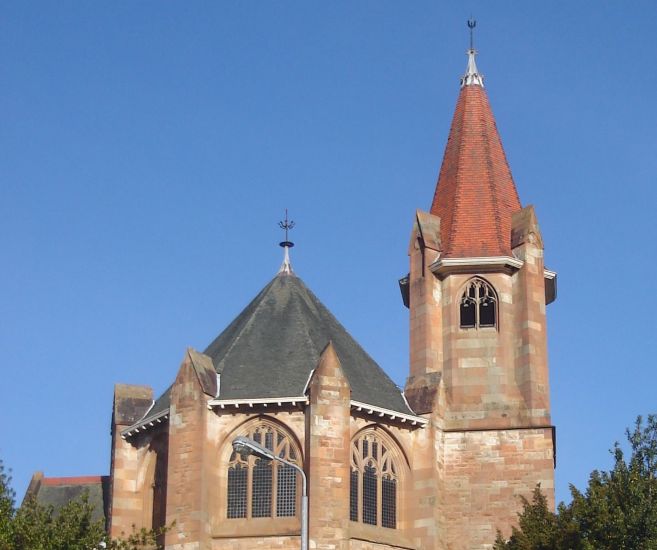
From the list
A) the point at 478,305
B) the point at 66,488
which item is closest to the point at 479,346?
the point at 478,305

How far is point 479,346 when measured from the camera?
4497 cm

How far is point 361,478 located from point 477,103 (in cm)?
1708

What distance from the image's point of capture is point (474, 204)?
48.0m

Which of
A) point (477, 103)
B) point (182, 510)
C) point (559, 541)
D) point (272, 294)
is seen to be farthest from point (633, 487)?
point (477, 103)

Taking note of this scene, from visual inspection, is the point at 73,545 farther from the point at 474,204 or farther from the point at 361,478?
the point at 474,204

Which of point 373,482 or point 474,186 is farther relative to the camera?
point 474,186

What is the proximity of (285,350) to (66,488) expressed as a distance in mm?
10733

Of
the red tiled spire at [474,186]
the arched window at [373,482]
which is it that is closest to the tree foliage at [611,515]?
the arched window at [373,482]

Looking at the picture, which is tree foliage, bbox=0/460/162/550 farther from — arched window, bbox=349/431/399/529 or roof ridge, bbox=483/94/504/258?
roof ridge, bbox=483/94/504/258

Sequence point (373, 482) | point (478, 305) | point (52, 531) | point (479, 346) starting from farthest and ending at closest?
1. point (478, 305)
2. point (479, 346)
3. point (373, 482)
4. point (52, 531)

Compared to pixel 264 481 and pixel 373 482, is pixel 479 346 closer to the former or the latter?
pixel 373 482

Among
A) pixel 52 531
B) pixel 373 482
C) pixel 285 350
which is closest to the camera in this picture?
→ pixel 52 531

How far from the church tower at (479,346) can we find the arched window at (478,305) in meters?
0.03

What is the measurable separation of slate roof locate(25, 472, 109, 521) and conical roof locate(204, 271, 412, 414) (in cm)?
654
